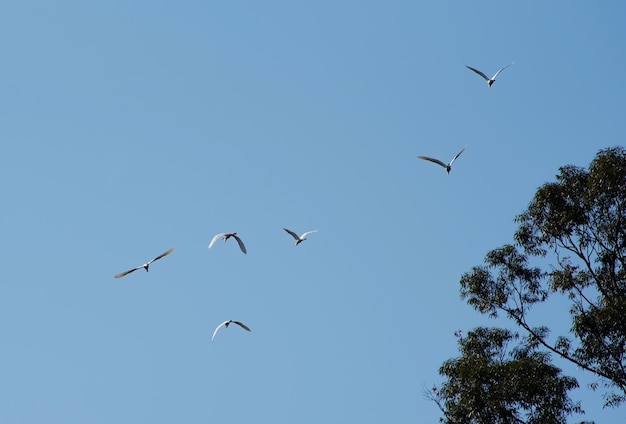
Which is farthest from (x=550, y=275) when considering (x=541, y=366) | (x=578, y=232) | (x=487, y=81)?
(x=487, y=81)

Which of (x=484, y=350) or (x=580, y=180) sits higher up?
(x=580, y=180)

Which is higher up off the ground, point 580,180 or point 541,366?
point 580,180

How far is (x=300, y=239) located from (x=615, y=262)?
962 centimetres

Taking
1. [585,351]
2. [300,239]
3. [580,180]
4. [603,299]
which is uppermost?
[580,180]

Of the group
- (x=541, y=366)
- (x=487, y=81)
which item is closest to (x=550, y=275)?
(x=541, y=366)

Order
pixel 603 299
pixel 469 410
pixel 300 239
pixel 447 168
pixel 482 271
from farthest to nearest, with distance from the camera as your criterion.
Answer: pixel 482 271 → pixel 603 299 → pixel 469 410 → pixel 300 239 → pixel 447 168

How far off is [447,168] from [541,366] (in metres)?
7.33

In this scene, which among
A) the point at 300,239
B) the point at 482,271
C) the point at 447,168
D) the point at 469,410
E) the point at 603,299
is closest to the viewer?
the point at 447,168

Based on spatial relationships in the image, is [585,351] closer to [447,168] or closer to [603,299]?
[603,299]

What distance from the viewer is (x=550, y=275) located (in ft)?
87.8

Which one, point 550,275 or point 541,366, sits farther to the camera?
point 550,275

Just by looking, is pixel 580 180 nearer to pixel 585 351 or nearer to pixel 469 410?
pixel 585 351

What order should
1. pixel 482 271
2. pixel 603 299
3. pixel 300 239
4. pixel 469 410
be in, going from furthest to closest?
pixel 482 271
pixel 603 299
pixel 469 410
pixel 300 239

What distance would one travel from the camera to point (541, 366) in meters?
24.1
